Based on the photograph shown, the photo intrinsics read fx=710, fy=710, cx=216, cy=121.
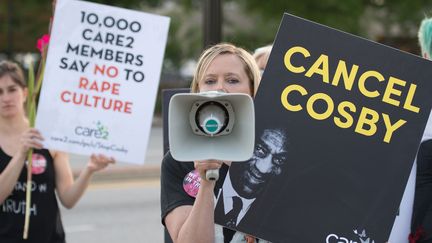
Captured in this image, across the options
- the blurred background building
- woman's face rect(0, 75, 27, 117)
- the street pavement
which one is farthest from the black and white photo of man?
the blurred background building

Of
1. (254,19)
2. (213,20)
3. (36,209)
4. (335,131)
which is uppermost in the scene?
(254,19)

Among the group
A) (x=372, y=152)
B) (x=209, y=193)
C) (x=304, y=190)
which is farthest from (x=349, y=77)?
(x=209, y=193)

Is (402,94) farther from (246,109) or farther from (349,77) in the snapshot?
(246,109)

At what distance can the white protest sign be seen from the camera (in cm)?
340

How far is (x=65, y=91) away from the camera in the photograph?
11.4 feet

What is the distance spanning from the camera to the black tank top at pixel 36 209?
3146 millimetres

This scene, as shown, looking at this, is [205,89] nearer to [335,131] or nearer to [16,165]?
[335,131]

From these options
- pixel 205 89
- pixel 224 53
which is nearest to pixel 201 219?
pixel 205 89

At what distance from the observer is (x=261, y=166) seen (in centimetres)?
210

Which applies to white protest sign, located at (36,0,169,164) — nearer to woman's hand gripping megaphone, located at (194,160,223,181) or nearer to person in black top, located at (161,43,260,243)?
person in black top, located at (161,43,260,243)

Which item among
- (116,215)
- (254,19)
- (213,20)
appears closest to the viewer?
(213,20)

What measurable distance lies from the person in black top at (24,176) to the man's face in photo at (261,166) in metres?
1.38

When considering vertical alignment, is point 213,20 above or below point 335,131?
above

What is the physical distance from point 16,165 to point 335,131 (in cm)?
162
